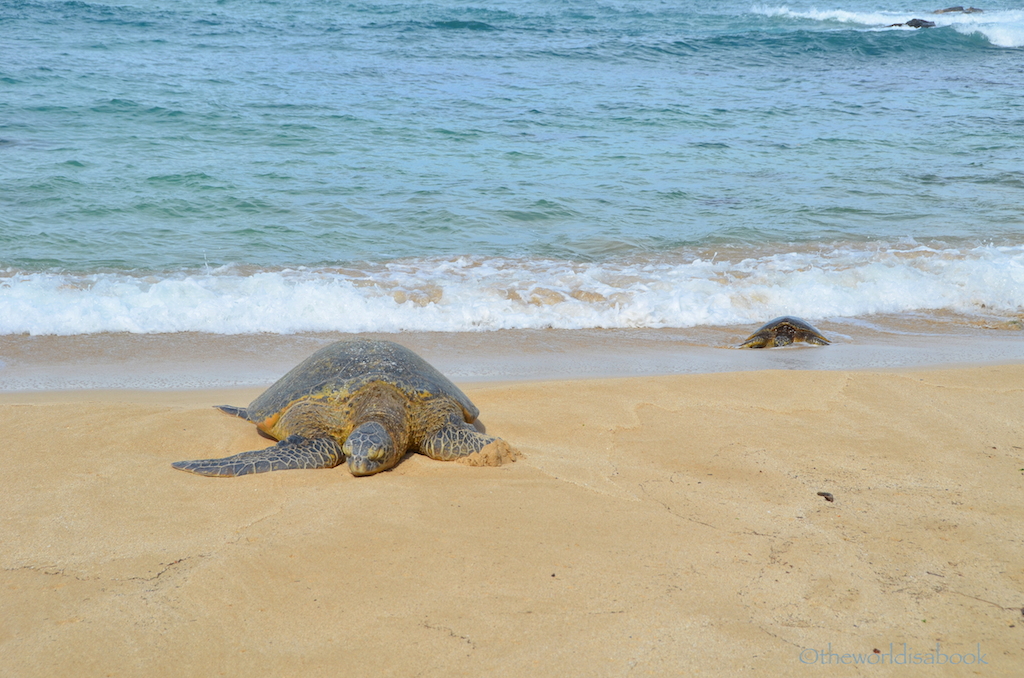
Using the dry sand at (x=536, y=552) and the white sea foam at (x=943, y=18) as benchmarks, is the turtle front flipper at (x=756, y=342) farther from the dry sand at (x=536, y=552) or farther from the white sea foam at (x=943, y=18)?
the white sea foam at (x=943, y=18)

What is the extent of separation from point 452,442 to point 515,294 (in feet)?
12.7

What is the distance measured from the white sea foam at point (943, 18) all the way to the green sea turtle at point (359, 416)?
33881 mm

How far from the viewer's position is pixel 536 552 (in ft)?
9.13

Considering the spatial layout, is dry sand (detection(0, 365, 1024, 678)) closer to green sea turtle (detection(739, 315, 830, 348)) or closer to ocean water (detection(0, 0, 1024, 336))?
green sea turtle (detection(739, 315, 830, 348))

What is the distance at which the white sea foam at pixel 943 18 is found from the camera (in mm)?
30316

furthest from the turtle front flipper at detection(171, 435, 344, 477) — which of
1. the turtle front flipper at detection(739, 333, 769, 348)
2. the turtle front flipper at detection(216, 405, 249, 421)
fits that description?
the turtle front flipper at detection(739, 333, 769, 348)

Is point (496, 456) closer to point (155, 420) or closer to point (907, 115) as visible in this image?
point (155, 420)

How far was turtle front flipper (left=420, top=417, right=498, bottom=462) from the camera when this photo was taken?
3664 millimetres

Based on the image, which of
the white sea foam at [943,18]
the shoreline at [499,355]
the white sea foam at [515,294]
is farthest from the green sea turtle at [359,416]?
the white sea foam at [943,18]

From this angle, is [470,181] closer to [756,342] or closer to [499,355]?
[499,355]

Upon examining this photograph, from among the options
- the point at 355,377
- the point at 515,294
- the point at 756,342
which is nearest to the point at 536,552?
the point at 355,377

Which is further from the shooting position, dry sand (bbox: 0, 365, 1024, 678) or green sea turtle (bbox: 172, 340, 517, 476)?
green sea turtle (bbox: 172, 340, 517, 476)

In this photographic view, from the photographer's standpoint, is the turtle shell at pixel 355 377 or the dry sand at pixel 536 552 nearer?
the dry sand at pixel 536 552

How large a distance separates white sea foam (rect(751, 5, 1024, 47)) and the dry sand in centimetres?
3344
